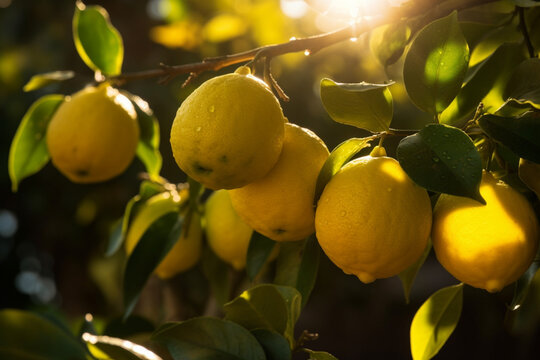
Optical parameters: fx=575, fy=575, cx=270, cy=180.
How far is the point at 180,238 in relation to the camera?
97 cm

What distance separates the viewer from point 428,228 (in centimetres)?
59

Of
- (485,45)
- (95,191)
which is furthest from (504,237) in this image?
(95,191)

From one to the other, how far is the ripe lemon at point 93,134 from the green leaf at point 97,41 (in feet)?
0.25

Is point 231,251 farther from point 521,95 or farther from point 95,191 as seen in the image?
point 95,191

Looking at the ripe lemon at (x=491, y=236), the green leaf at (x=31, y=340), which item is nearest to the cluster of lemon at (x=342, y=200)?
the ripe lemon at (x=491, y=236)

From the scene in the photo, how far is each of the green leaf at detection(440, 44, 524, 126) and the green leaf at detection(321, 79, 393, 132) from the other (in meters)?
0.10

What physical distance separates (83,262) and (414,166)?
222 centimetres

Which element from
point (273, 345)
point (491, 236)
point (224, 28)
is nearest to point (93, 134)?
point (273, 345)

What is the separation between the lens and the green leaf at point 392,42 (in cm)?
84

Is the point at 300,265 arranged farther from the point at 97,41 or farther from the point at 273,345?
the point at 97,41

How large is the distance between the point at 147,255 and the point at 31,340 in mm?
340

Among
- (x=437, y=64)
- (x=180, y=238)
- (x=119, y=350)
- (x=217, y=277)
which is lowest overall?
(x=217, y=277)

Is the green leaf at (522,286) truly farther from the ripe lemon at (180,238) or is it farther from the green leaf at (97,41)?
the green leaf at (97,41)

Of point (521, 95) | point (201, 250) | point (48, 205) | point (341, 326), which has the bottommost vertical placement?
point (341, 326)
